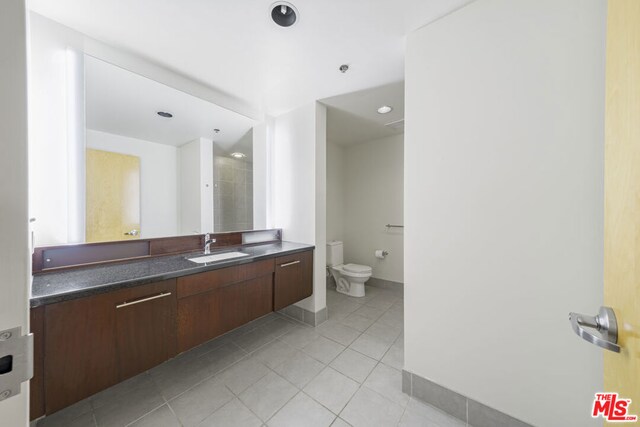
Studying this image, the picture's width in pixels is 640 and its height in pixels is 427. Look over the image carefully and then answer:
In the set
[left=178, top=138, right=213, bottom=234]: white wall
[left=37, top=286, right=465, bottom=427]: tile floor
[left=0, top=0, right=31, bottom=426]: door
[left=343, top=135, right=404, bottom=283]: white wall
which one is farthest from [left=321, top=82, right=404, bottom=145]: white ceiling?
[left=37, top=286, right=465, bottom=427]: tile floor

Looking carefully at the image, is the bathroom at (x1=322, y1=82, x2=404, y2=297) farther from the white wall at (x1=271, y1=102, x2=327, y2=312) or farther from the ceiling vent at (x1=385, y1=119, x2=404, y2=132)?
the white wall at (x1=271, y1=102, x2=327, y2=312)

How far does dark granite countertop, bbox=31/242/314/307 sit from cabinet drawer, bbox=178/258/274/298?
0.12 feet

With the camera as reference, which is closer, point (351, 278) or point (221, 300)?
point (221, 300)

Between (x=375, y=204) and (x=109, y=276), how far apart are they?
312 cm

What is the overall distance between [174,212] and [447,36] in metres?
2.31

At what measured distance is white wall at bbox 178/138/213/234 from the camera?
1.89 metres

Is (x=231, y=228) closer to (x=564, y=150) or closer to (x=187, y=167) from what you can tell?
(x=187, y=167)

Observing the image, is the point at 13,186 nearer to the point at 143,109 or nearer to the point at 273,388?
the point at 273,388

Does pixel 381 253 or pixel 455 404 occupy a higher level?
pixel 381 253

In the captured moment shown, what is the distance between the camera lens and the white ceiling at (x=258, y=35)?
1.24 meters

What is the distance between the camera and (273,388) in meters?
1.47

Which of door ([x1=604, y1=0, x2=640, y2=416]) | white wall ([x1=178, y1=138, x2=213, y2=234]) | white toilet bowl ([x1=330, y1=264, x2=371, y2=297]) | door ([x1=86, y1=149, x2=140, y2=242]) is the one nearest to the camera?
door ([x1=604, y1=0, x2=640, y2=416])

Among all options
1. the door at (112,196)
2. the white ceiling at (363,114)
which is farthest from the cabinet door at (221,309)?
the white ceiling at (363,114)

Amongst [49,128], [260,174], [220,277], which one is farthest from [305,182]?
[49,128]
